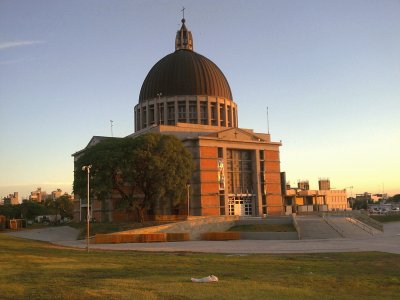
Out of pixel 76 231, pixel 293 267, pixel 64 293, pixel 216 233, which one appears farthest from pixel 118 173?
pixel 64 293

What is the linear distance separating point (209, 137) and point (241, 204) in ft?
46.3

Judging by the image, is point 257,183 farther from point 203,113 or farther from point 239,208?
point 203,113

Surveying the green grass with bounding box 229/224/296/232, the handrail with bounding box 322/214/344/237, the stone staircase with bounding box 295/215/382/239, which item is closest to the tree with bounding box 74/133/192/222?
the green grass with bounding box 229/224/296/232

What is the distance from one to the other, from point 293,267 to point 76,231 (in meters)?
53.6

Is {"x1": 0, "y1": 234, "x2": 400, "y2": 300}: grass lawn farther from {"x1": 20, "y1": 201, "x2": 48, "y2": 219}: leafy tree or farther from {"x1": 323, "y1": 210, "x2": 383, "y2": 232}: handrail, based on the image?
{"x1": 20, "y1": 201, "x2": 48, "y2": 219}: leafy tree

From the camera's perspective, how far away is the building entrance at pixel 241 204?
85.3 metres

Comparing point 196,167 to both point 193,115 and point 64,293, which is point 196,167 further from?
point 64,293

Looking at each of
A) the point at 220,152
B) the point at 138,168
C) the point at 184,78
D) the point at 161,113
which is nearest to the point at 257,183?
the point at 220,152

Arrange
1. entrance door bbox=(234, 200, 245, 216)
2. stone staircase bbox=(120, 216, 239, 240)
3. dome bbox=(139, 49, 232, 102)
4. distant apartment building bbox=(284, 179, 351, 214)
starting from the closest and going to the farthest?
stone staircase bbox=(120, 216, 239, 240)
entrance door bbox=(234, 200, 245, 216)
dome bbox=(139, 49, 232, 102)
distant apartment building bbox=(284, 179, 351, 214)

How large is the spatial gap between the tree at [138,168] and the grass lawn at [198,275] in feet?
118

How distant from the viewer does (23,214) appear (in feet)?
427

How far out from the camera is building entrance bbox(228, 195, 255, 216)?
280 feet

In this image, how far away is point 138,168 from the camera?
67875mm

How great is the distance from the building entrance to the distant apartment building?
78.2 feet
